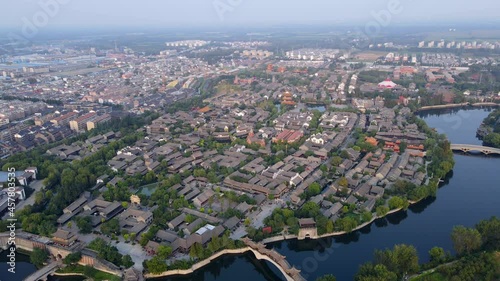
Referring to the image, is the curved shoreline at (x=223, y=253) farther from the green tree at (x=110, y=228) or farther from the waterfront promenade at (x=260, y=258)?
the green tree at (x=110, y=228)

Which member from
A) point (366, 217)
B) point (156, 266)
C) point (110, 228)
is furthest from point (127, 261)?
point (366, 217)

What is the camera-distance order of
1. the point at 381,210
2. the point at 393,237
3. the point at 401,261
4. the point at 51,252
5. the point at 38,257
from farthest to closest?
the point at 381,210 < the point at 393,237 < the point at 51,252 < the point at 38,257 < the point at 401,261

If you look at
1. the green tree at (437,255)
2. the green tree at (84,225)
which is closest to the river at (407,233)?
the green tree at (437,255)

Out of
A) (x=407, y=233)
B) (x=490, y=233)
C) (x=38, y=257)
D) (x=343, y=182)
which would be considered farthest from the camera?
(x=343, y=182)

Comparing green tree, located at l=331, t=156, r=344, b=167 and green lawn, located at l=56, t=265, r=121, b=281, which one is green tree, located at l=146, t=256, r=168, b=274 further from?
green tree, located at l=331, t=156, r=344, b=167

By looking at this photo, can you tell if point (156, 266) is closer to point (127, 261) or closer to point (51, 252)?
point (127, 261)

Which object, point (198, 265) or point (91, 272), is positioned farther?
point (198, 265)

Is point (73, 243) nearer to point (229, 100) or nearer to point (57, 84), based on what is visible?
point (229, 100)
